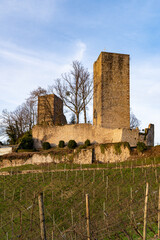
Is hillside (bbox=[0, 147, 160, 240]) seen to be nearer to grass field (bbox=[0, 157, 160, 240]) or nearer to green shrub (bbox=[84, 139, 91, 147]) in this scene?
grass field (bbox=[0, 157, 160, 240])

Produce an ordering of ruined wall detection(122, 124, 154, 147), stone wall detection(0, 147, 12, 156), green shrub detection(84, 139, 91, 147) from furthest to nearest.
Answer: stone wall detection(0, 147, 12, 156) → green shrub detection(84, 139, 91, 147) → ruined wall detection(122, 124, 154, 147)

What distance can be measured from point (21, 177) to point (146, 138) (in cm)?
1182

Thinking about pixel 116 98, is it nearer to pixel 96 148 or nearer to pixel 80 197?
pixel 96 148

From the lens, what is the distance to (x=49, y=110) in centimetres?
3397

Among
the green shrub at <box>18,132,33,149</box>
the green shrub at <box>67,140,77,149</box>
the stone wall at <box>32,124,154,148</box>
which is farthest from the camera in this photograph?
the green shrub at <box>18,132,33,149</box>

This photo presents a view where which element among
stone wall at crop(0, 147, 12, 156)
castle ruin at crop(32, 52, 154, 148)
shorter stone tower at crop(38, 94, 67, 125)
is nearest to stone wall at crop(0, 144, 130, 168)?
castle ruin at crop(32, 52, 154, 148)

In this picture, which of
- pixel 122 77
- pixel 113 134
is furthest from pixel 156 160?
pixel 122 77

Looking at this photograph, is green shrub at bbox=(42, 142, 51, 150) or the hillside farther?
green shrub at bbox=(42, 142, 51, 150)

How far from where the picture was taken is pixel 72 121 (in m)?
39.4

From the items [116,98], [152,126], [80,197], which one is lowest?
[80,197]

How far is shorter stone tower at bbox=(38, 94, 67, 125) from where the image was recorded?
111 feet

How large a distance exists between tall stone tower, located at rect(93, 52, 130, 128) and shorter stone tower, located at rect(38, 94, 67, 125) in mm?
→ 7175

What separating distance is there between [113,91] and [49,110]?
913 centimetres

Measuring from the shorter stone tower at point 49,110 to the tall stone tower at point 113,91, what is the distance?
7175 millimetres
